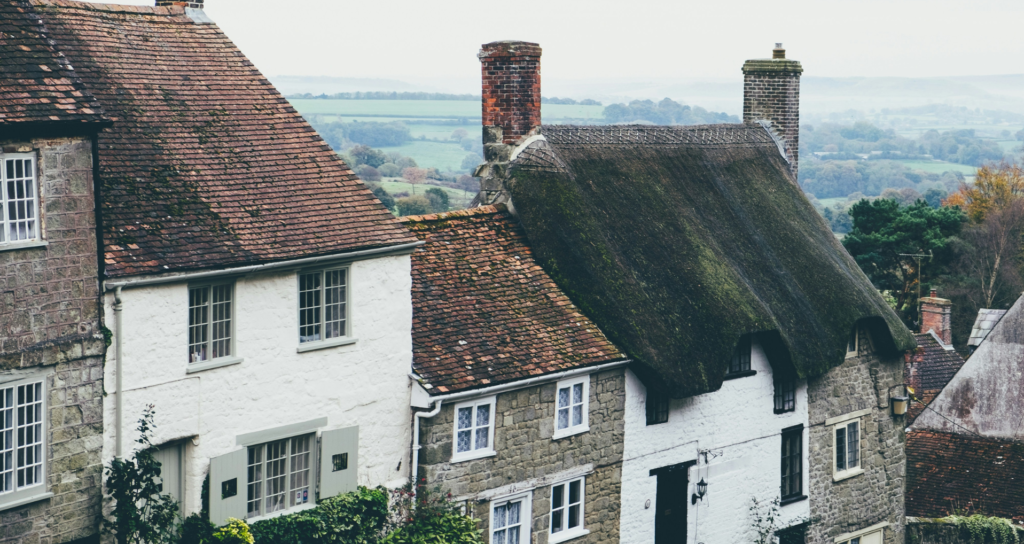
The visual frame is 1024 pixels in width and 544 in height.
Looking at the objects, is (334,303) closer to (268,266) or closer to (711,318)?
(268,266)

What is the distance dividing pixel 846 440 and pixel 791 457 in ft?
6.07

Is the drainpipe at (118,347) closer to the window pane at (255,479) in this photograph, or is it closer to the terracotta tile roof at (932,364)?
the window pane at (255,479)

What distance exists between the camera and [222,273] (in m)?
15.4

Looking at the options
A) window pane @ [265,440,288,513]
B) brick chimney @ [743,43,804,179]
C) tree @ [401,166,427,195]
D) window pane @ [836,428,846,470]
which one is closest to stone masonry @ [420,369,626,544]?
window pane @ [265,440,288,513]

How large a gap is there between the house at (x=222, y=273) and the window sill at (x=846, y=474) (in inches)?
417

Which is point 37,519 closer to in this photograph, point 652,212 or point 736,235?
point 652,212

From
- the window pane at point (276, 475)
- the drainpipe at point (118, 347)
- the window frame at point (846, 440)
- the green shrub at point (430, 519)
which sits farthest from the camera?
the window frame at point (846, 440)

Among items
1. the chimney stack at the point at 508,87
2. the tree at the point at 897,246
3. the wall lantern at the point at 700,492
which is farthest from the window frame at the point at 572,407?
the tree at the point at 897,246

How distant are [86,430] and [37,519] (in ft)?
3.72

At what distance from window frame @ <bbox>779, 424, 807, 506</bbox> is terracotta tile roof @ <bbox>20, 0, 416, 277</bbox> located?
32.1 feet

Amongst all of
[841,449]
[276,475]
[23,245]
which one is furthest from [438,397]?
[841,449]

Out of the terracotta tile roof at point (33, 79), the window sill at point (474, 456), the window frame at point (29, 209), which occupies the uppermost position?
the terracotta tile roof at point (33, 79)

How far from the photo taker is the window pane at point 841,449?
24922 millimetres

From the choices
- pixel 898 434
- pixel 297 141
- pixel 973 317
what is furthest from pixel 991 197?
pixel 297 141
